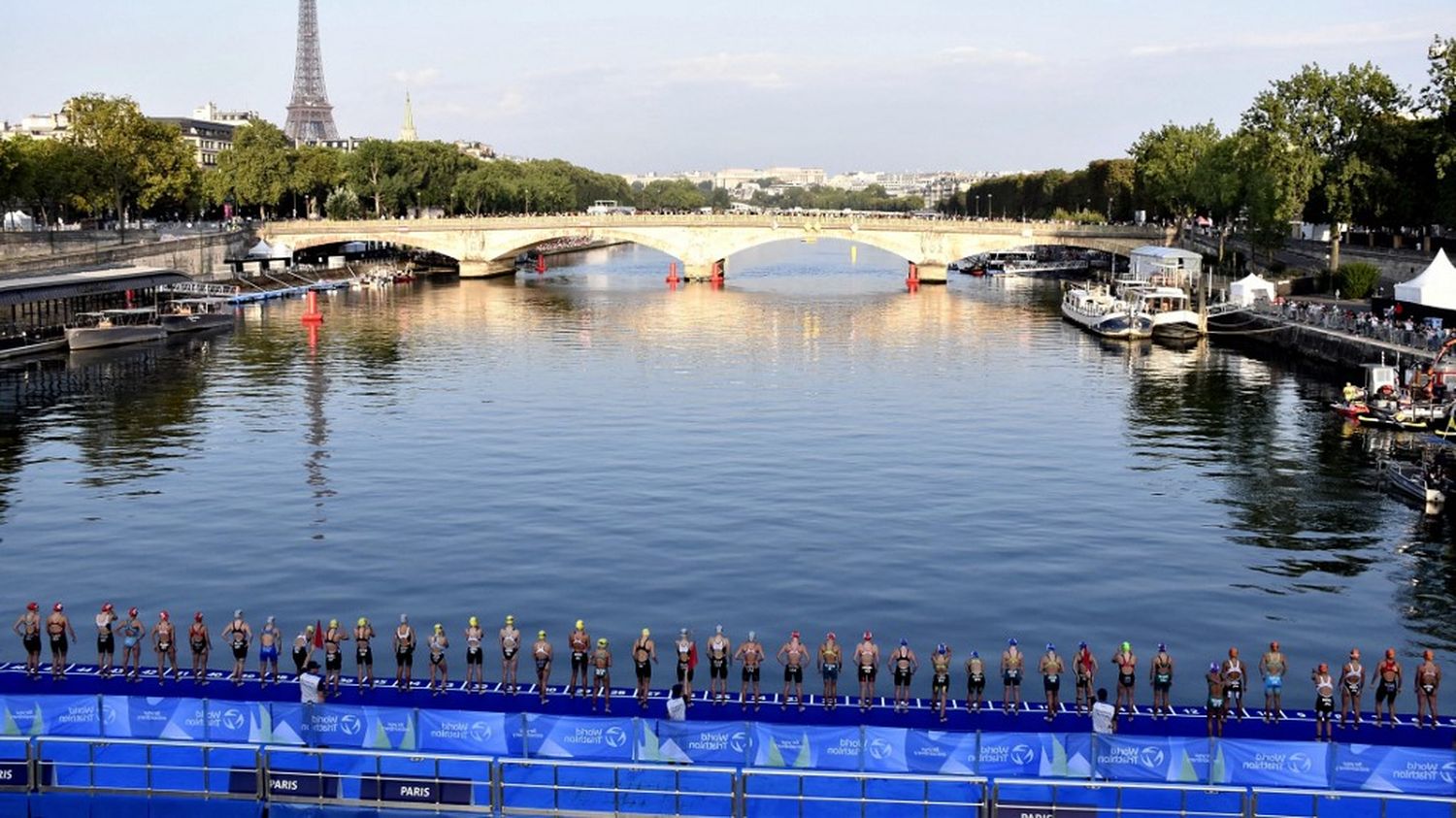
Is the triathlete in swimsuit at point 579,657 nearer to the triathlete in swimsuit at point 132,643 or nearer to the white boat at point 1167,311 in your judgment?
the triathlete in swimsuit at point 132,643

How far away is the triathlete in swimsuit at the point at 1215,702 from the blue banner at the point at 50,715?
2280 cm

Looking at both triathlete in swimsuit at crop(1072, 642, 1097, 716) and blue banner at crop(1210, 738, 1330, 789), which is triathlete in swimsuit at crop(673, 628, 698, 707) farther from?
blue banner at crop(1210, 738, 1330, 789)

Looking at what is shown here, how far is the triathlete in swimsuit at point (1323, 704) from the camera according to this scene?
105 ft

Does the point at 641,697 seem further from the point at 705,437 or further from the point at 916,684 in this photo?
A: the point at 705,437

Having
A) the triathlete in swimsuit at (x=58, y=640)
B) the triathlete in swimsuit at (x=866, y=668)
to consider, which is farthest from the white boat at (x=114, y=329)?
the triathlete in swimsuit at (x=866, y=668)

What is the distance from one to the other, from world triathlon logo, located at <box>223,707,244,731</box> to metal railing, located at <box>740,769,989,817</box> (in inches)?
393

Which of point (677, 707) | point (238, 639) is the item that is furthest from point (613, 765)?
point (238, 639)

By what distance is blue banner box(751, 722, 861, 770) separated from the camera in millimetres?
26969

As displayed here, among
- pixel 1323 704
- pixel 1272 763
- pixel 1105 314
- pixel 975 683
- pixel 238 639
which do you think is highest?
pixel 1105 314

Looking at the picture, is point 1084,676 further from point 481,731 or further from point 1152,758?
point 481,731

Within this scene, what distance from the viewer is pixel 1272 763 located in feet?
87.1

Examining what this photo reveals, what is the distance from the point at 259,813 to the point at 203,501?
33006mm

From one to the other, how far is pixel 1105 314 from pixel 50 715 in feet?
343

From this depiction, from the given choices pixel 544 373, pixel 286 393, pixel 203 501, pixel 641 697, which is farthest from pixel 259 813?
pixel 544 373
